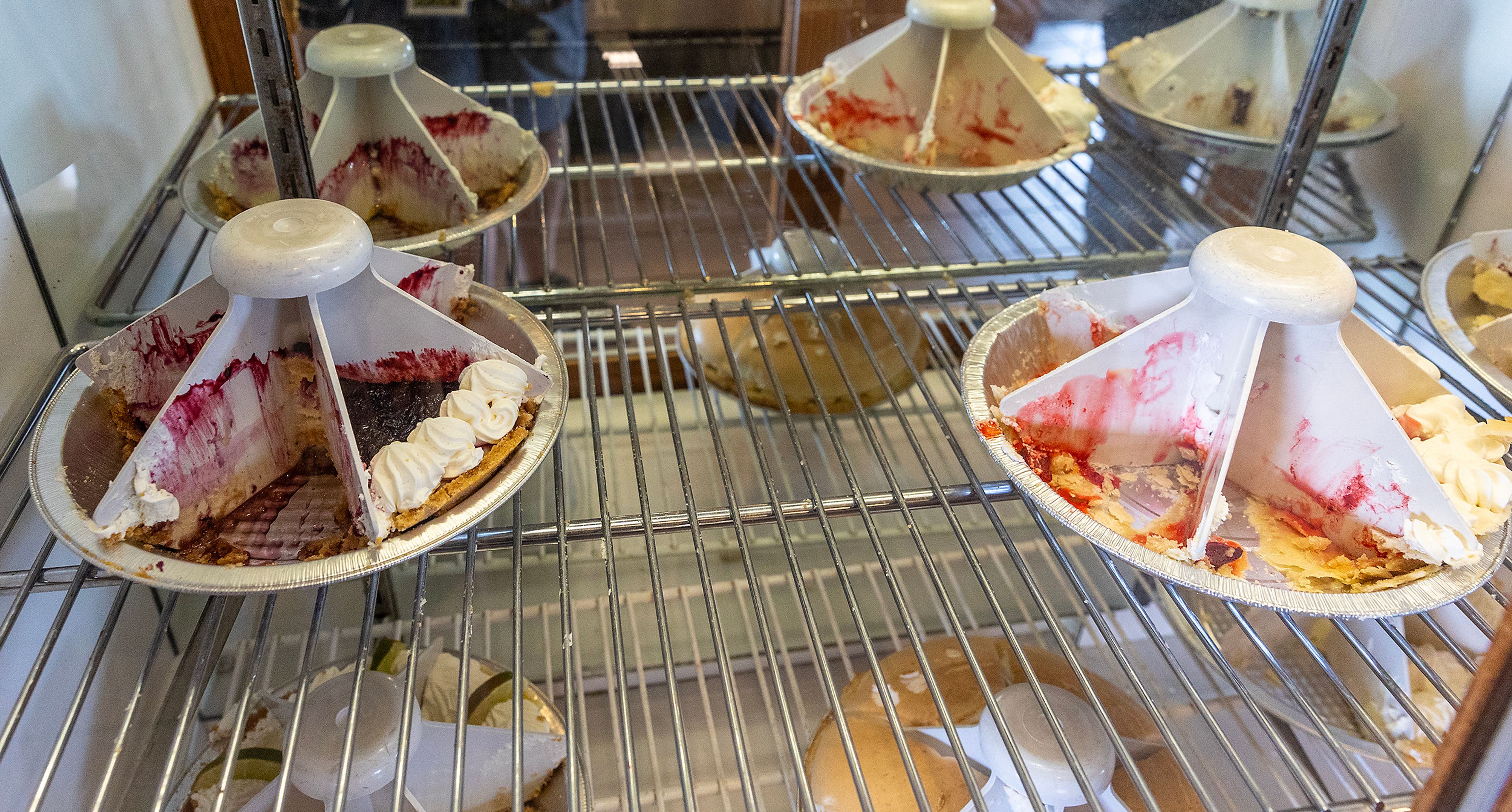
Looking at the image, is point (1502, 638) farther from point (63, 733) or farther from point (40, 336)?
point (40, 336)

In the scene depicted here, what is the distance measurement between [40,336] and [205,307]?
12.9 inches

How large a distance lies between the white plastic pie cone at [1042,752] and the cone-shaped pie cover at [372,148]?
2.61 feet

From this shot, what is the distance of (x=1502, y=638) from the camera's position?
0.35 meters

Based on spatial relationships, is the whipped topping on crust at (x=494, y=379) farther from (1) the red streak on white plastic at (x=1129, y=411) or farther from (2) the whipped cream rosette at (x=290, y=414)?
(1) the red streak on white plastic at (x=1129, y=411)

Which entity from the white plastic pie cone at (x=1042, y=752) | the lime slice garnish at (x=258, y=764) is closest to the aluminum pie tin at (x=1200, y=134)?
the white plastic pie cone at (x=1042, y=752)

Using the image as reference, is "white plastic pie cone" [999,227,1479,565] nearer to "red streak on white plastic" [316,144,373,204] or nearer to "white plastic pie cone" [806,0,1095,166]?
"white plastic pie cone" [806,0,1095,166]

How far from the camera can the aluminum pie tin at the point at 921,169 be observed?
1.19 m

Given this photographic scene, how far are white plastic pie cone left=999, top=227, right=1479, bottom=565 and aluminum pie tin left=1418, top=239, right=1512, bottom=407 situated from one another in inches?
7.1

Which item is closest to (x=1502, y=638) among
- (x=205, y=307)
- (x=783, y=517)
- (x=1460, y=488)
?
(x=1460, y=488)

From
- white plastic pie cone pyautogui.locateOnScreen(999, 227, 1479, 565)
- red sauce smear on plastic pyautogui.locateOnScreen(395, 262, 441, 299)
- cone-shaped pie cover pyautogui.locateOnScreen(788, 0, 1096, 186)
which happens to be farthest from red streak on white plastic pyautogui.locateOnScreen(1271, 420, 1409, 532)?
red sauce smear on plastic pyautogui.locateOnScreen(395, 262, 441, 299)

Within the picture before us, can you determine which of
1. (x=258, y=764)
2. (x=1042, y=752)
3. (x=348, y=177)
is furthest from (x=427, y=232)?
(x=1042, y=752)

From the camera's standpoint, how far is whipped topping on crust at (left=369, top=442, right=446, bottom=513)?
28.1 inches

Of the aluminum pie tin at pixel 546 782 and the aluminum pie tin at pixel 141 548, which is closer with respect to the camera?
the aluminum pie tin at pixel 141 548

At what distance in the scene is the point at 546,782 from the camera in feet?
3.35
